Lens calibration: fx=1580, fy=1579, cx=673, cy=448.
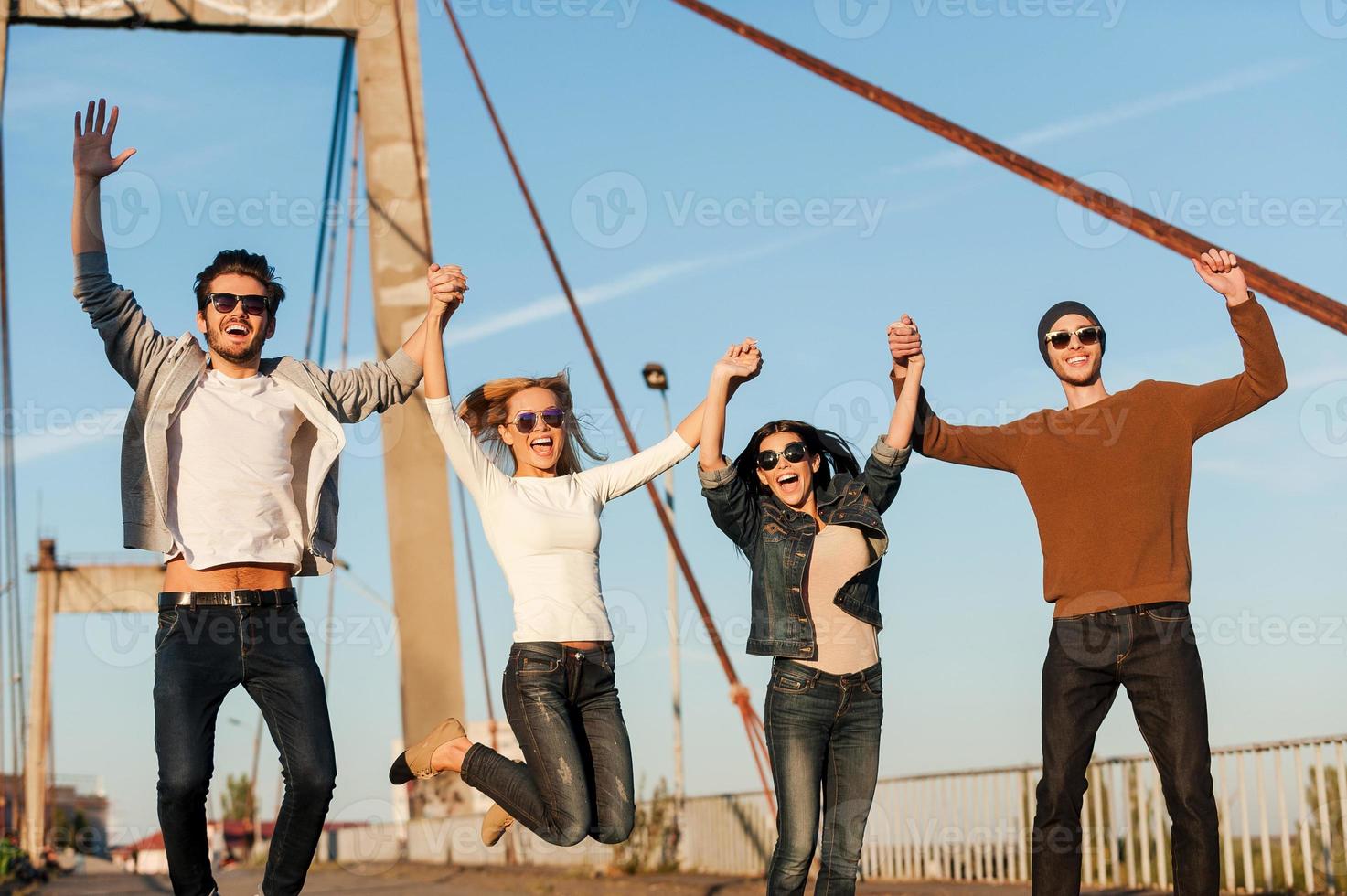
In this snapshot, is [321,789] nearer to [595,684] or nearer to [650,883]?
[595,684]

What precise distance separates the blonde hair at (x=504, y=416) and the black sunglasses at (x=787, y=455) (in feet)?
2.13

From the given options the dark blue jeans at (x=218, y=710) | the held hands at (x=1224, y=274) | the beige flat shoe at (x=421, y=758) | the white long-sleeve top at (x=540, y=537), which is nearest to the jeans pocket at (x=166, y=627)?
the dark blue jeans at (x=218, y=710)

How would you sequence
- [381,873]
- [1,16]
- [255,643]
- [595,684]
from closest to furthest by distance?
[255,643]
[595,684]
[1,16]
[381,873]

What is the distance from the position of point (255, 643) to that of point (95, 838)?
3275cm

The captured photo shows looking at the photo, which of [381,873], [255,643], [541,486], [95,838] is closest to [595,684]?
[541,486]

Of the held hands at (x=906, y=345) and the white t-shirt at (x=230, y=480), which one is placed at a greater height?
the held hands at (x=906, y=345)

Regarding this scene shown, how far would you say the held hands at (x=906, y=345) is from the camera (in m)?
5.17

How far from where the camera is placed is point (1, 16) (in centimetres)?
1183

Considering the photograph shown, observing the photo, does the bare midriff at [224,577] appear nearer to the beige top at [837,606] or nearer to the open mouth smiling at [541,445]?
the open mouth smiling at [541,445]

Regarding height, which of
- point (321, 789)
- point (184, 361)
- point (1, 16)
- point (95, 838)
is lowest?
point (95, 838)

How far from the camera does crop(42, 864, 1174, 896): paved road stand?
11789mm

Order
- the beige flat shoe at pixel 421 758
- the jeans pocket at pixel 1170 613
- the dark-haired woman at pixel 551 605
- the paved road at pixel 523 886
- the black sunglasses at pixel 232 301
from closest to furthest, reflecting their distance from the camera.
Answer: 1. the jeans pocket at pixel 1170 613
2. the black sunglasses at pixel 232 301
3. the dark-haired woman at pixel 551 605
4. the beige flat shoe at pixel 421 758
5. the paved road at pixel 523 886

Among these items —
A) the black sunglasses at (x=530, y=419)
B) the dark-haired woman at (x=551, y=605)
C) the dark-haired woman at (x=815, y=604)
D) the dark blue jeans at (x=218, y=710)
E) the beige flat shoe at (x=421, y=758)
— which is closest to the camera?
the dark blue jeans at (x=218, y=710)

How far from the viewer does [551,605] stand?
5121 millimetres
